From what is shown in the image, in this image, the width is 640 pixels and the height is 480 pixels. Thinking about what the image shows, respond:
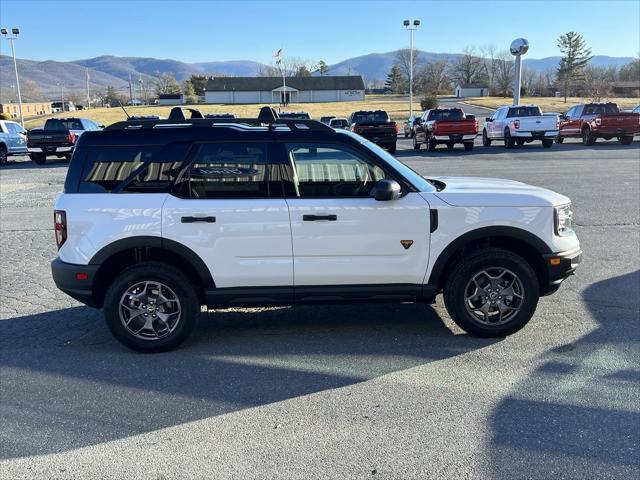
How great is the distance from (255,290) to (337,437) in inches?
64.3

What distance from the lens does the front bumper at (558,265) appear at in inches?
188

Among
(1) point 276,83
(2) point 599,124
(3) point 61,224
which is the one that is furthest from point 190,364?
(1) point 276,83

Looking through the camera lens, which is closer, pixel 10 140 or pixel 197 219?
pixel 197 219

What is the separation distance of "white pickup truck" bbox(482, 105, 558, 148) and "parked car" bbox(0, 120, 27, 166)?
73.1ft

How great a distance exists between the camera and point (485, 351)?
182 inches

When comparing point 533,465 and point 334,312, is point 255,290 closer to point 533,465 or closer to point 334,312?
point 334,312

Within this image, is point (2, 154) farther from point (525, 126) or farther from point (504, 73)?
point (504, 73)

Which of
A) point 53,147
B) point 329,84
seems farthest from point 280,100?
point 53,147

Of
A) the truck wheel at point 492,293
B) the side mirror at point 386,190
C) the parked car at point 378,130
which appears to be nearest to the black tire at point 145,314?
the side mirror at point 386,190

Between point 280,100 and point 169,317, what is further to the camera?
point 280,100

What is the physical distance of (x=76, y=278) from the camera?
463 centimetres

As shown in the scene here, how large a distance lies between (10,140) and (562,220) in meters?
26.5

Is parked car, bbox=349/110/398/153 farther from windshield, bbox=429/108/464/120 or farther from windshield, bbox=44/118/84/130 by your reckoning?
windshield, bbox=44/118/84/130

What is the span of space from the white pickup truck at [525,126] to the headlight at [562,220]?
70.8 ft
